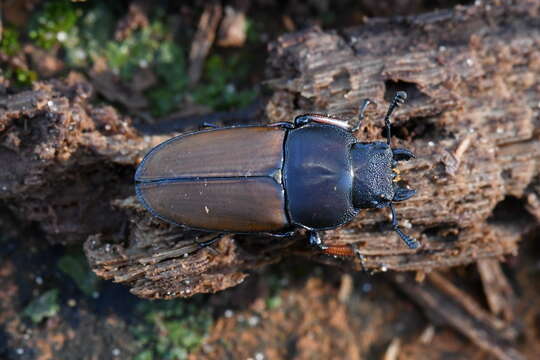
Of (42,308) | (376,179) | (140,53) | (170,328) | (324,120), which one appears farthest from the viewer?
(140,53)

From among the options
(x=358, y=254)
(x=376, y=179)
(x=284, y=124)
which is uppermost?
(x=284, y=124)

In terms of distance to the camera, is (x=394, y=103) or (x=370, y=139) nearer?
(x=394, y=103)

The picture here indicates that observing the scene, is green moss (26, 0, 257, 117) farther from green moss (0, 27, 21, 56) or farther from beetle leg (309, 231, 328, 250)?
beetle leg (309, 231, 328, 250)

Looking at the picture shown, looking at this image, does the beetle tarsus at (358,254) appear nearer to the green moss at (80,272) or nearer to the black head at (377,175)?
the black head at (377,175)

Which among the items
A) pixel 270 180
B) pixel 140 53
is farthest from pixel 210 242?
pixel 140 53

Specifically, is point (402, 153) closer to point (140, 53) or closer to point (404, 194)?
point (404, 194)

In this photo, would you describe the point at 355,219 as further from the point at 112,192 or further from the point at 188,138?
the point at 112,192
